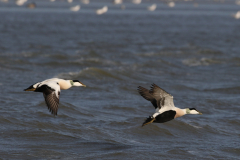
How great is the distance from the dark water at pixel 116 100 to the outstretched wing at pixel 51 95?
0.77 metres

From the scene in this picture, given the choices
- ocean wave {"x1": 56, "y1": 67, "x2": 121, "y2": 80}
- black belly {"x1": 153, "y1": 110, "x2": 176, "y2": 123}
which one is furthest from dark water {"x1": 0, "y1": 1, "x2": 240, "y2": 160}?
black belly {"x1": 153, "y1": 110, "x2": 176, "y2": 123}

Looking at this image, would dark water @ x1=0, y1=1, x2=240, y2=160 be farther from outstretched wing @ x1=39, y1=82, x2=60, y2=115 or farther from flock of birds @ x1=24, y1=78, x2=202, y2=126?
outstretched wing @ x1=39, y1=82, x2=60, y2=115

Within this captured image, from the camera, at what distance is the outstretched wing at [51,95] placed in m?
7.17

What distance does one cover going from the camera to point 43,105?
10516 mm

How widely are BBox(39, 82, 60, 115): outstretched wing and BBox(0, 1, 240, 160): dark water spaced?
77 centimetres

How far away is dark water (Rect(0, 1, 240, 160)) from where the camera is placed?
7.83 m

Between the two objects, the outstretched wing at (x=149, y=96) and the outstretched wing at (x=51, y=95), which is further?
the outstretched wing at (x=149, y=96)

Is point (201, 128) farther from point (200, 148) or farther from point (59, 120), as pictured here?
point (59, 120)

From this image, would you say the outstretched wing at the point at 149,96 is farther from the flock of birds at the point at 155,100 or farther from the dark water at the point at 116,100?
the dark water at the point at 116,100

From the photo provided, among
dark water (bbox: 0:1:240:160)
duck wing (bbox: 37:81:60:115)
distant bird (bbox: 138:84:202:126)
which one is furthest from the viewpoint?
dark water (bbox: 0:1:240:160)

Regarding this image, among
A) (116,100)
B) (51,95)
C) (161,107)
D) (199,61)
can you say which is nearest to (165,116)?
(161,107)

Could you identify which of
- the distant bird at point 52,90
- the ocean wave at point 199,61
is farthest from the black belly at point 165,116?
the ocean wave at point 199,61

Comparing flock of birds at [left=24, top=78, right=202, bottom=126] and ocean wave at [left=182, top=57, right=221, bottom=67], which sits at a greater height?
flock of birds at [left=24, top=78, right=202, bottom=126]

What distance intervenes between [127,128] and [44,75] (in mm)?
6018
